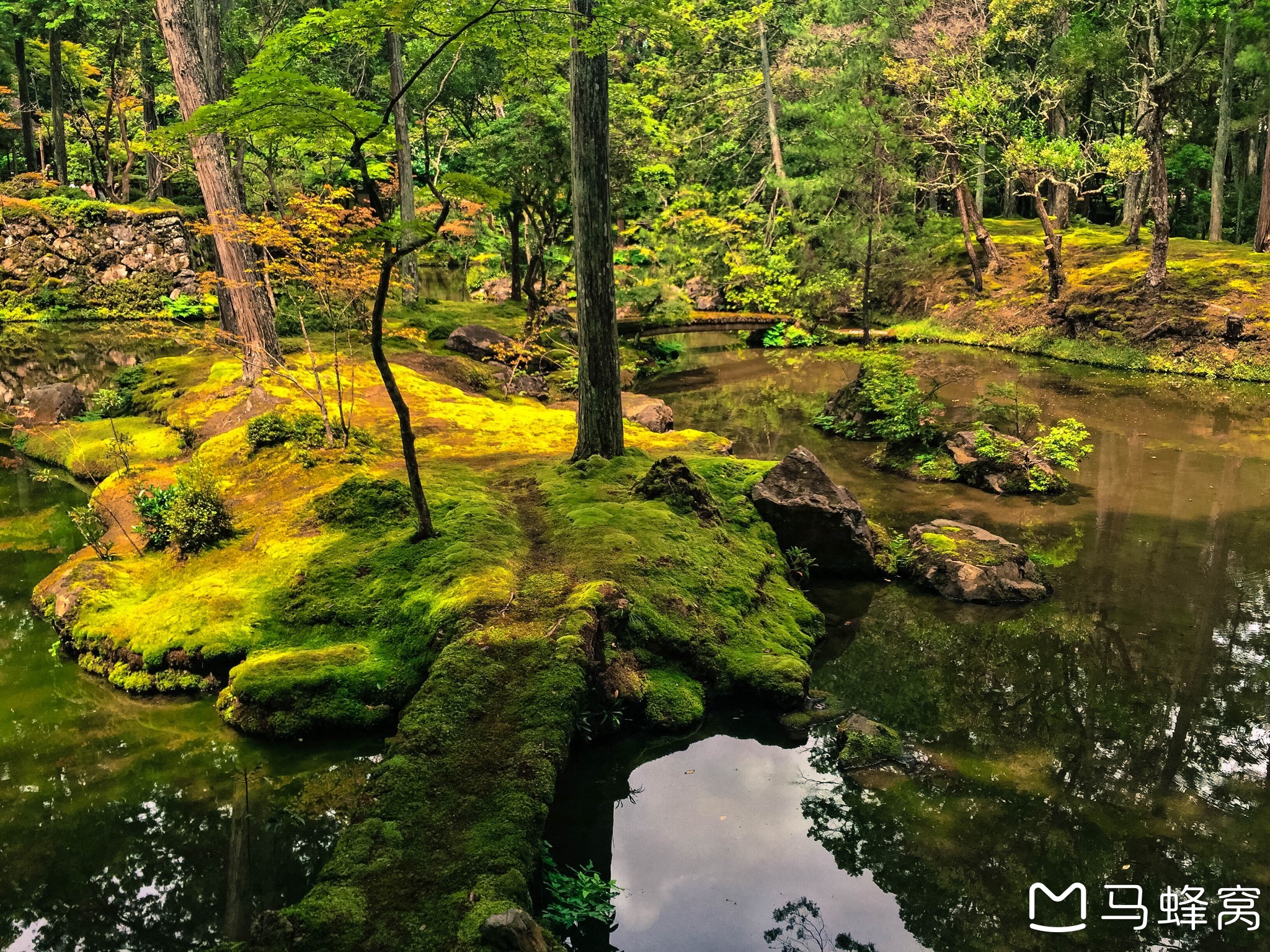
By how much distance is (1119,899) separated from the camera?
4.80 meters

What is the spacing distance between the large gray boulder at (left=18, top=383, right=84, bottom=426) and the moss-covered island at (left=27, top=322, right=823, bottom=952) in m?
5.15

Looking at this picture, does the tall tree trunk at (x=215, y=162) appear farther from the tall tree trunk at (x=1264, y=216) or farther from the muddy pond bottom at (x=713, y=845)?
the tall tree trunk at (x=1264, y=216)

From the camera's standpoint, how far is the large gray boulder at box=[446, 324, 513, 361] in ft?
59.6

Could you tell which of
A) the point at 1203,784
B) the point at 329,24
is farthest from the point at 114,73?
the point at 1203,784

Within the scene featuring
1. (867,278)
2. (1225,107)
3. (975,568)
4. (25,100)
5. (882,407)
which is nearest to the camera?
(975,568)

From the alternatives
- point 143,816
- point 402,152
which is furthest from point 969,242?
point 143,816

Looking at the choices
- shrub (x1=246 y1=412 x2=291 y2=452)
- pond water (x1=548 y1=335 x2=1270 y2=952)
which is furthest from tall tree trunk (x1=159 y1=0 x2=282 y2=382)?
pond water (x1=548 y1=335 x2=1270 y2=952)

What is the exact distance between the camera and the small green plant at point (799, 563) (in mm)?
9391

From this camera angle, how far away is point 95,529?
9758 mm

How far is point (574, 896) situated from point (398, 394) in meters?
4.18

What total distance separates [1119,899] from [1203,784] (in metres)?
1.56

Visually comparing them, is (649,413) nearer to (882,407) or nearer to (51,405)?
(882,407)

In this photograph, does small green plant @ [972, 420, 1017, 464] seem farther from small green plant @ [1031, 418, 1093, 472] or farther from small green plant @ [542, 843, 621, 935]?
small green plant @ [542, 843, 621, 935]

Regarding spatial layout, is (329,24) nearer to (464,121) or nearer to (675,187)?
(464,121)
